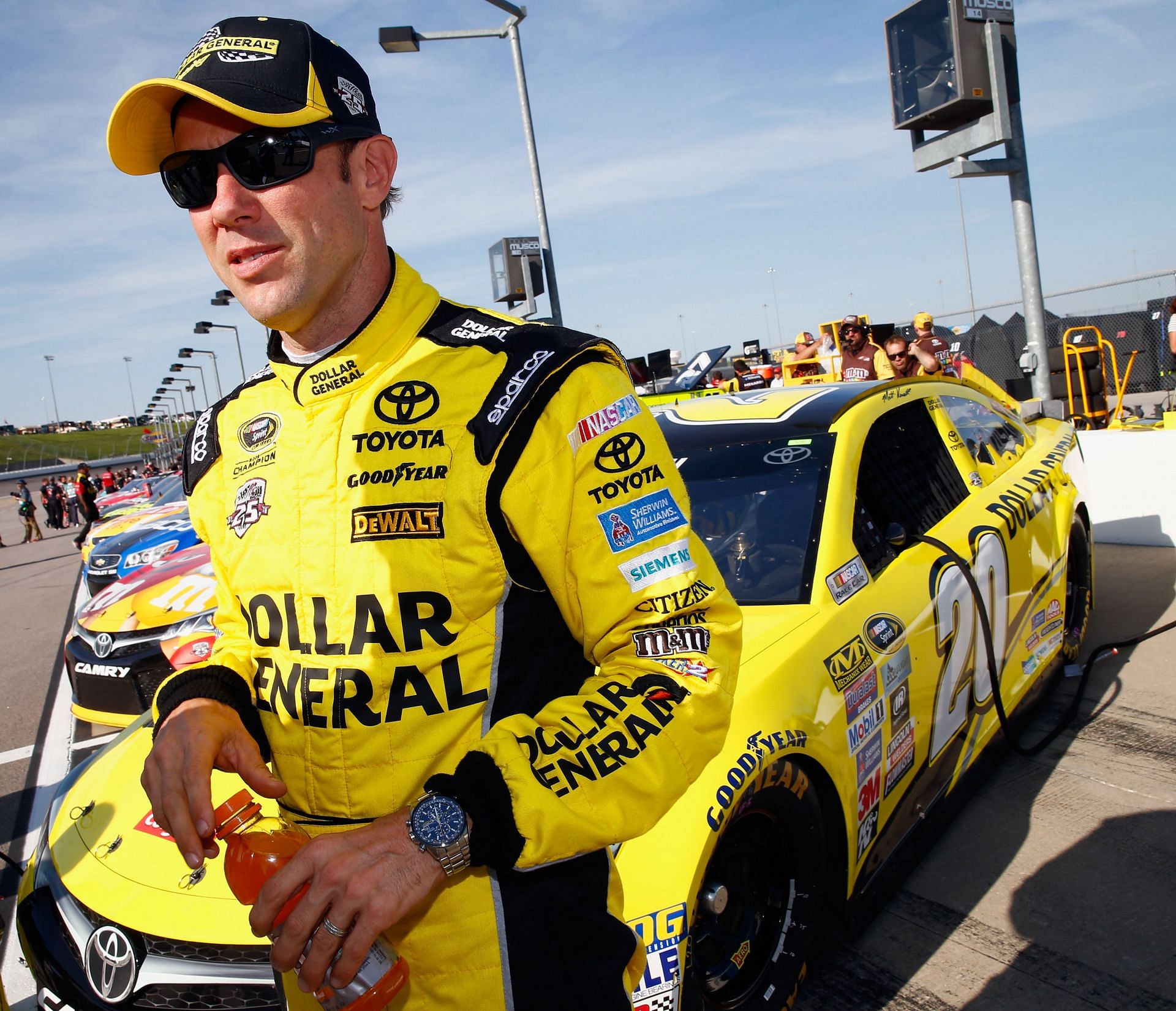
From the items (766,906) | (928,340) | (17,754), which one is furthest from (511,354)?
(928,340)

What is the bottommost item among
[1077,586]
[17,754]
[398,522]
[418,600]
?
[17,754]

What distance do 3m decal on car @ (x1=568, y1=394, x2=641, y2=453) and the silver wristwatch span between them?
18.4 inches

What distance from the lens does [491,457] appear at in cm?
122

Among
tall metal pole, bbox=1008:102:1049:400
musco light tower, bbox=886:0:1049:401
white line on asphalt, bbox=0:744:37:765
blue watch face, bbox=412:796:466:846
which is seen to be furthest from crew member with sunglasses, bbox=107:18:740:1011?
tall metal pole, bbox=1008:102:1049:400

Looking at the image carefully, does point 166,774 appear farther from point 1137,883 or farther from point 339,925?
point 1137,883

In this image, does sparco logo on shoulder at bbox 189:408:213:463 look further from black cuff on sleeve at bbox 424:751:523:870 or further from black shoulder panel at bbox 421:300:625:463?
black cuff on sleeve at bbox 424:751:523:870

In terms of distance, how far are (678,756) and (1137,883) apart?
2.53 m

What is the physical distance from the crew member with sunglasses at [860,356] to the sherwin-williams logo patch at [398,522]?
8.43 m

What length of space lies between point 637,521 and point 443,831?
44 centimetres

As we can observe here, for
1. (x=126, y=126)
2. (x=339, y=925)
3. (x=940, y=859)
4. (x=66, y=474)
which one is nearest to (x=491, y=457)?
(x=339, y=925)

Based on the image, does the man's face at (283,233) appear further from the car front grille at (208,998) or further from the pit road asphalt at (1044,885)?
the pit road asphalt at (1044,885)

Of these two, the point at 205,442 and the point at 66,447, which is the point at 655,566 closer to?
the point at 205,442

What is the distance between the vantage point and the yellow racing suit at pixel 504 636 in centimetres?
112

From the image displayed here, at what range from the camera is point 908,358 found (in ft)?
32.6
